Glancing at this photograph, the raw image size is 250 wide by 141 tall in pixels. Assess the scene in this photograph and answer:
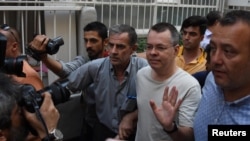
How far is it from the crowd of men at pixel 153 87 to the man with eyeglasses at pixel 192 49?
1cm

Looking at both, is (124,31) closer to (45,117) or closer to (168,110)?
(168,110)

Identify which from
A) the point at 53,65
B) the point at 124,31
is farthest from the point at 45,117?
the point at 53,65

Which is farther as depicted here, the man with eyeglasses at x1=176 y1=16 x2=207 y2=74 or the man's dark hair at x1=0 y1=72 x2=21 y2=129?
the man with eyeglasses at x1=176 y1=16 x2=207 y2=74

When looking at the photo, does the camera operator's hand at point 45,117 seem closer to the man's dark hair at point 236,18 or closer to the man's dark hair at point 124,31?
the man's dark hair at point 236,18

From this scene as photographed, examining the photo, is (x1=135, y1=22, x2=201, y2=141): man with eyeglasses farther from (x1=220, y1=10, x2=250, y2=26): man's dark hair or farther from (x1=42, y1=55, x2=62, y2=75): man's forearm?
(x1=42, y1=55, x2=62, y2=75): man's forearm

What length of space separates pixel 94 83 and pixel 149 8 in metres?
3.05

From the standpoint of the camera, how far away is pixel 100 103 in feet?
9.98

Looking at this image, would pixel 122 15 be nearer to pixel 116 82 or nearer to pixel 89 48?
pixel 89 48

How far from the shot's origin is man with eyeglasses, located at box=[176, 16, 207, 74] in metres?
3.53

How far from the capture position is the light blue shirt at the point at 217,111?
180 cm

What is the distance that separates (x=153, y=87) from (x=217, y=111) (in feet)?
2.20

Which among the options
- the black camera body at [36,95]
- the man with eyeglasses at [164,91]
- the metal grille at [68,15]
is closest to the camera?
the black camera body at [36,95]

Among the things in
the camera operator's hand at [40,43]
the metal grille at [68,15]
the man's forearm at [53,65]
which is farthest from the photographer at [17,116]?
the metal grille at [68,15]

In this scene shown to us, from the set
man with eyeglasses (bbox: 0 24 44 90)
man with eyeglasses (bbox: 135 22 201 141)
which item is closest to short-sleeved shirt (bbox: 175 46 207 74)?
man with eyeglasses (bbox: 135 22 201 141)
